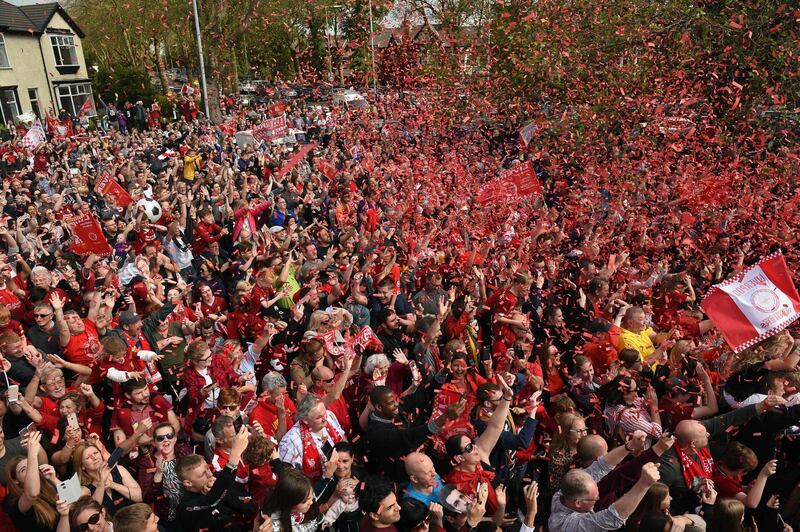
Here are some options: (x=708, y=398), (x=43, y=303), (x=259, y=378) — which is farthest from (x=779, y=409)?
(x=43, y=303)

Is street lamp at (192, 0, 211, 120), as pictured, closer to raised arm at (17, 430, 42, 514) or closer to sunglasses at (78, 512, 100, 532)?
raised arm at (17, 430, 42, 514)

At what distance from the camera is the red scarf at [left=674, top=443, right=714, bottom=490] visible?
433cm

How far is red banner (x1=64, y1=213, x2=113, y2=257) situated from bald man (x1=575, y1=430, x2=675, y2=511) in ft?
21.8

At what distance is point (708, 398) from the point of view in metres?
5.34

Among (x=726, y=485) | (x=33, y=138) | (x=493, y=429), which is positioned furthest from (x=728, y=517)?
(x=33, y=138)

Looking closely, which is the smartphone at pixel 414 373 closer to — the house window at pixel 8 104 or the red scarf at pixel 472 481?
the red scarf at pixel 472 481

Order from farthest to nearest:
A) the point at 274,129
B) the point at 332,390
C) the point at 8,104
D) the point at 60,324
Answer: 1. the point at 8,104
2. the point at 274,129
3. the point at 60,324
4. the point at 332,390

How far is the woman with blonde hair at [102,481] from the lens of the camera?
13.4 ft

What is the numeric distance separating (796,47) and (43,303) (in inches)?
403

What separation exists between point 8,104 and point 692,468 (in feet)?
136

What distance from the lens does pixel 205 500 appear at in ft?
12.7

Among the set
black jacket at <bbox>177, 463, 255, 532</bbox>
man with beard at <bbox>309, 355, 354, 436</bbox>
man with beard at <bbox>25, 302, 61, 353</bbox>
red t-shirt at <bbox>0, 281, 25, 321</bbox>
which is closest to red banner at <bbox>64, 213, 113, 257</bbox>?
red t-shirt at <bbox>0, 281, 25, 321</bbox>

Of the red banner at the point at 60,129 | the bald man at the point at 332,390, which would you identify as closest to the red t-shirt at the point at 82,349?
the bald man at the point at 332,390

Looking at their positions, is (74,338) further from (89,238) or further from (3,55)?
(3,55)
